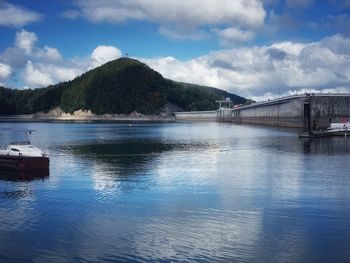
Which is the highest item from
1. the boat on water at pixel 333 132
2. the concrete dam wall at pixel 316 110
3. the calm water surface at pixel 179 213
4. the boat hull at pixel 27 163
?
the concrete dam wall at pixel 316 110

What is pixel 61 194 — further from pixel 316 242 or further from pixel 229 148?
pixel 229 148

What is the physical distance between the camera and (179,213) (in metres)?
27.7

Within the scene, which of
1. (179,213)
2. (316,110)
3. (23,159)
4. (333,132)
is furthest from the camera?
(316,110)

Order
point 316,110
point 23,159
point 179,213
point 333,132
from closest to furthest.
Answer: point 179,213, point 23,159, point 333,132, point 316,110

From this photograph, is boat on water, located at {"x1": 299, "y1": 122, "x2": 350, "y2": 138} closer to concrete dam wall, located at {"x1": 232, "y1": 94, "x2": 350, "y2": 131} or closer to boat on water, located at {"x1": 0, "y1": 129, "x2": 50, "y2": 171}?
concrete dam wall, located at {"x1": 232, "y1": 94, "x2": 350, "y2": 131}

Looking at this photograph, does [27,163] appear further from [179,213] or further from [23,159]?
[179,213]

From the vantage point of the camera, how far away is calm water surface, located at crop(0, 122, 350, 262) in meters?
20.6

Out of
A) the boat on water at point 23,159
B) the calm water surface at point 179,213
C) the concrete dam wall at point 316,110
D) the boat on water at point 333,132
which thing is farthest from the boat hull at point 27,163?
the concrete dam wall at point 316,110

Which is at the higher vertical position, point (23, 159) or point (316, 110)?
point (316, 110)

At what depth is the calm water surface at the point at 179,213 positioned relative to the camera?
2062 centimetres

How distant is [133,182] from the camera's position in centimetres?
3950

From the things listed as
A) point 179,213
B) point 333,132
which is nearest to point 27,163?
point 179,213

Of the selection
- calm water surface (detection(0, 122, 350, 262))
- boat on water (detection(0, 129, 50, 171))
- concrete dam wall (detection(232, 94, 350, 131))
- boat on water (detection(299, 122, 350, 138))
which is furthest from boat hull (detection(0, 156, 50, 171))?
concrete dam wall (detection(232, 94, 350, 131))

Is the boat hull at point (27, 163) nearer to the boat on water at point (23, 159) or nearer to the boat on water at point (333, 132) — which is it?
the boat on water at point (23, 159)
